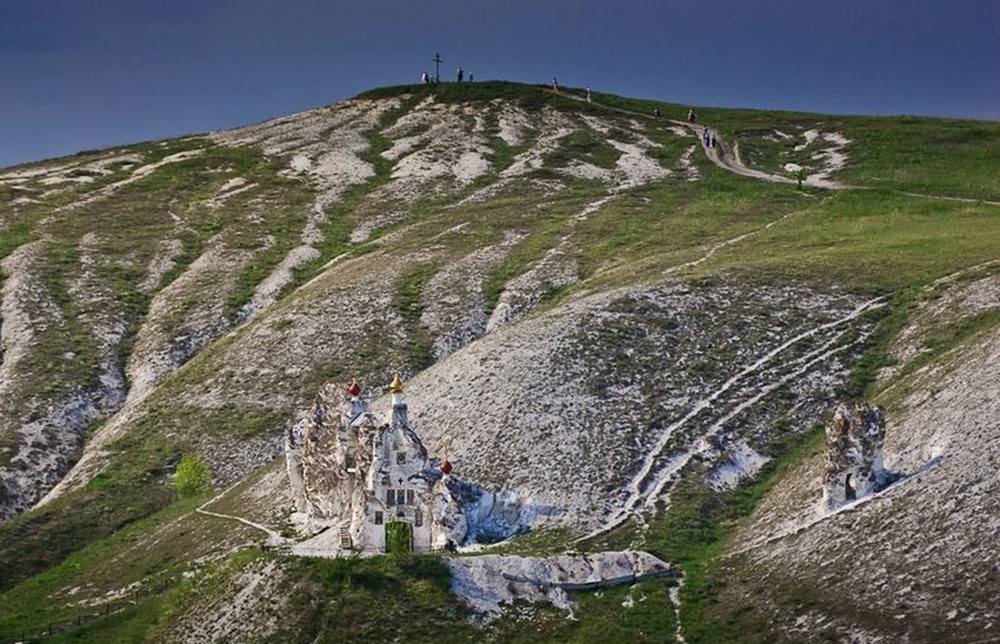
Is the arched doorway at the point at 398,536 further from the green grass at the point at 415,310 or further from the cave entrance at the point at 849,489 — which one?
the green grass at the point at 415,310

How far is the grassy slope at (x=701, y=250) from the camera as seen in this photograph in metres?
69.2

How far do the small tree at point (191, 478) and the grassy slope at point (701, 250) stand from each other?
2091mm

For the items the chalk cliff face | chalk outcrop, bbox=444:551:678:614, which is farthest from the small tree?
the chalk cliff face

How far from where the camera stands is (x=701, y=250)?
4877 inches

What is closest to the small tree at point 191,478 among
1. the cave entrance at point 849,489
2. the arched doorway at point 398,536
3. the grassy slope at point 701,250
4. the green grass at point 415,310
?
Result: the grassy slope at point 701,250

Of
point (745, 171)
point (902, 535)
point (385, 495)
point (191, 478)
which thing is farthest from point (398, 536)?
point (745, 171)

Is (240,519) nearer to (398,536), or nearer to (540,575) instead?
(398,536)

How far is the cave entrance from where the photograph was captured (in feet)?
232

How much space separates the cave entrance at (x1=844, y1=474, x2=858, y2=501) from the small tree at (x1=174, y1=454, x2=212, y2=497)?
144 ft

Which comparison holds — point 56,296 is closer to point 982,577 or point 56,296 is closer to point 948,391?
point 948,391

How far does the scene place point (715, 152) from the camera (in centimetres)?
18250

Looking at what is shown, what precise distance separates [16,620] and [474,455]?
1051 inches

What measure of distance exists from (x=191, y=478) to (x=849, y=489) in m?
45.0

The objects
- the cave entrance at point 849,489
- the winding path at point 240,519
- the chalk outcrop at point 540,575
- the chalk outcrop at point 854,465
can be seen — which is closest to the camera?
the chalk outcrop at point 540,575
